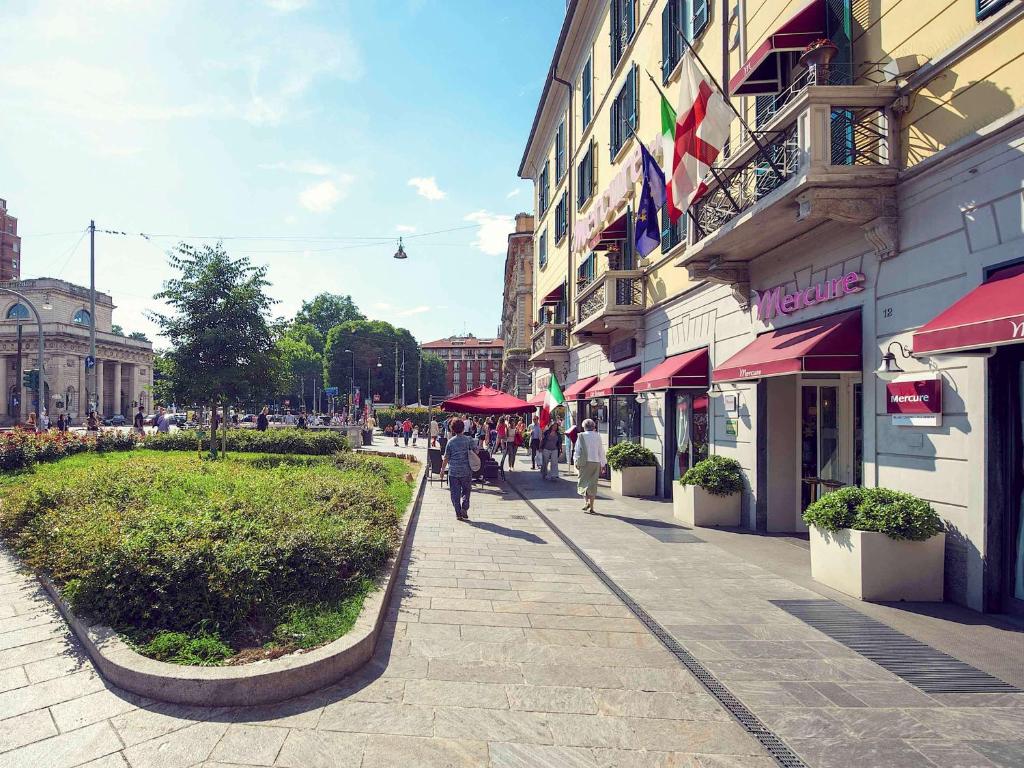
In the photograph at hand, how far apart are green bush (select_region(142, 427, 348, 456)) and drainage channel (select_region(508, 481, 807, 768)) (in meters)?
16.0

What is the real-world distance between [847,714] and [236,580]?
448 centimetres

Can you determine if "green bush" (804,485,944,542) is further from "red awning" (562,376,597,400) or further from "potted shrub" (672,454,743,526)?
"red awning" (562,376,597,400)

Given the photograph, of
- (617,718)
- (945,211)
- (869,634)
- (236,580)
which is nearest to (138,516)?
(236,580)

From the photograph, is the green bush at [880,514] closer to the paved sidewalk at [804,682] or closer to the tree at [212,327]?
the paved sidewalk at [804,682]

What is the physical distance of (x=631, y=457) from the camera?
1495cm

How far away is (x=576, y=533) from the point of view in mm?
10094

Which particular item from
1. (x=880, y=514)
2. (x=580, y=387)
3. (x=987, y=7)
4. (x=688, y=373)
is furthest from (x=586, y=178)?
(x=880, y=514)

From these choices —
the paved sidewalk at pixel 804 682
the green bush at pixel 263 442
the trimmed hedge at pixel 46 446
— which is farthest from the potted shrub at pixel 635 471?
the trimmed hedge at pixel 46 446

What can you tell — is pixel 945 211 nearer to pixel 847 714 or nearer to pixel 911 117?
pixel 911 117

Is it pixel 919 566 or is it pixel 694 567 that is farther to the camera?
pixel 694 567

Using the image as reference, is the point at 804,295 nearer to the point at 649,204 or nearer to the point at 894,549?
the point at 894,549

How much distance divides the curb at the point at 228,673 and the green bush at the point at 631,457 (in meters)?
10.7

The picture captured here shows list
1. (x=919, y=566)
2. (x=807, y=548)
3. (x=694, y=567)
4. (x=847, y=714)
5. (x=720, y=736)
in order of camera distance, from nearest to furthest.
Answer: (x=720, y=736) → (x=847, y=714) → (x=919, y=566) → (x=694, y=567) → (x=807, y=548)

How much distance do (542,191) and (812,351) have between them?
2525cm
